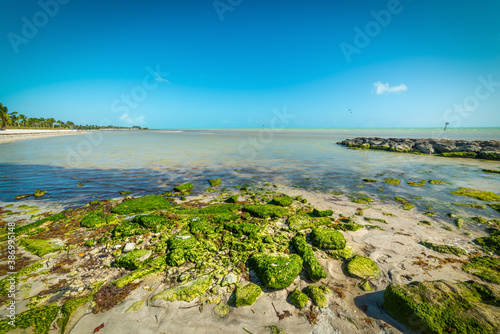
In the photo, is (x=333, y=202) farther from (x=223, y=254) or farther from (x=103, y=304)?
(x=103, y=304)

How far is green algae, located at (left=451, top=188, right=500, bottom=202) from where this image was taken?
32.7ft

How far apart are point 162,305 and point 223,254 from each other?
1924mm

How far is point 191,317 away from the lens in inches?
143

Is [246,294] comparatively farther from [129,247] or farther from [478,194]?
[478,194]

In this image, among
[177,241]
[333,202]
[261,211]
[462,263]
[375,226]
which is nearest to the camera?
[462,263]

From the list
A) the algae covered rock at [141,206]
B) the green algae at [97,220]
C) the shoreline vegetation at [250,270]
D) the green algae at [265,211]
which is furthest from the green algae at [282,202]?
the green algae at [97,220]

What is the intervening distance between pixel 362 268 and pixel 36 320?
6867 mm

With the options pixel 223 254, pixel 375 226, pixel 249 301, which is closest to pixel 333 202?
pixel 375 226

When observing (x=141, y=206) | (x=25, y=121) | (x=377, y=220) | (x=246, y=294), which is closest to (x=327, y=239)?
(x=246, y=294)

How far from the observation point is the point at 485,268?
16.3ft

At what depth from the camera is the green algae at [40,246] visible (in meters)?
5.31

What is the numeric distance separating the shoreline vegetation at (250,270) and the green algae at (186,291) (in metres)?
0.02

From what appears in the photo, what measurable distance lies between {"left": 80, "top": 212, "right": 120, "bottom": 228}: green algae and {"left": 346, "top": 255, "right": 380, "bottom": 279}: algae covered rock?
8.02 meters

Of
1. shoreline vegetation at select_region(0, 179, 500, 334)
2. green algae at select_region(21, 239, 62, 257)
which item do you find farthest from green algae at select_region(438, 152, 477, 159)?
green algae at select_region(21, 239, 62, 257)
